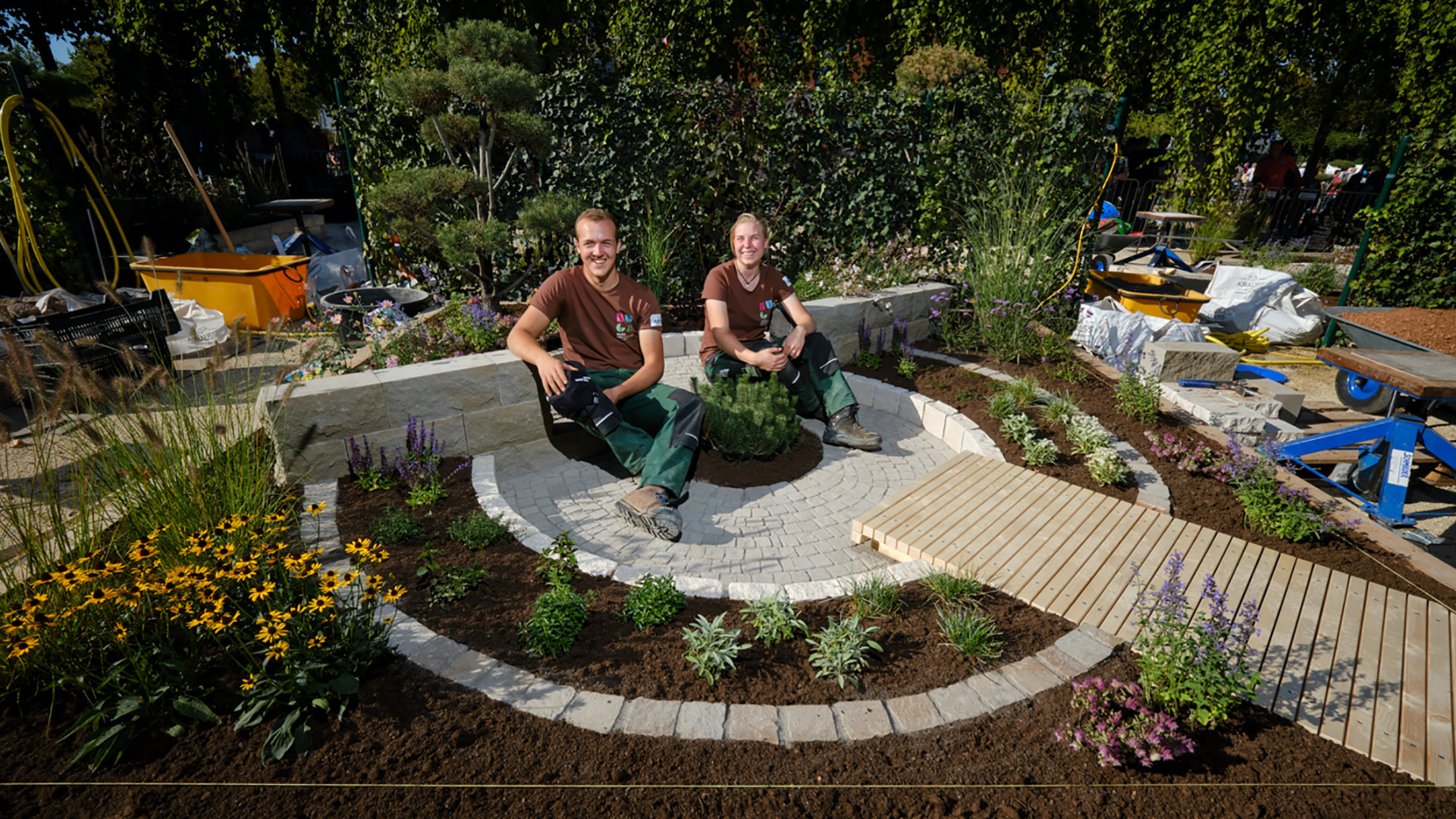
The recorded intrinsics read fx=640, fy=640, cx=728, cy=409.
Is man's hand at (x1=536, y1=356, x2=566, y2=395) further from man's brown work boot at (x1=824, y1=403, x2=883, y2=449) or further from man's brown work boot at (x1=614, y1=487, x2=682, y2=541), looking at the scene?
man's brown work boot at (x1=824, y1=403, x2=883, y2=449)

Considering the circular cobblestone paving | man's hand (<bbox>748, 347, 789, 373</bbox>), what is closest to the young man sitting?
the circular cobblestone paving

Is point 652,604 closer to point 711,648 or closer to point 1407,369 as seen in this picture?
point 711,648

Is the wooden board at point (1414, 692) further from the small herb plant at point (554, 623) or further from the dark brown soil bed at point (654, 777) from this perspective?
the small herb plant at point (554, 623)

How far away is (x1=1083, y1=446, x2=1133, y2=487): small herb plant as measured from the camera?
3916mm

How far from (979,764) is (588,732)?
1.32 meters

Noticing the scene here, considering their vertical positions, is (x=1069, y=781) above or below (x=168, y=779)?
below

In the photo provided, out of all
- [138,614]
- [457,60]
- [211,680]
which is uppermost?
[457,60]

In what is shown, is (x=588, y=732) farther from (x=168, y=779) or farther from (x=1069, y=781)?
(x=1069, y=781)

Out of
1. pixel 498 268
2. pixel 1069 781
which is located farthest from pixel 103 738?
pixel 498 268

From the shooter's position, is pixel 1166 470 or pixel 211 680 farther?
pixel 1166 470

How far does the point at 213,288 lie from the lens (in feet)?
24.2

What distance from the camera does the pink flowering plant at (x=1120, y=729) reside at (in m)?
2.07

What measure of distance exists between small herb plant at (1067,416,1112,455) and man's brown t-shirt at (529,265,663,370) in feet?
9.41

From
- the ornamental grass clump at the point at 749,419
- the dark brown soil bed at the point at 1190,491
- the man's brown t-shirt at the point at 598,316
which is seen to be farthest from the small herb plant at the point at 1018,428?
the man's brown t-shirt at the point at 598,316
